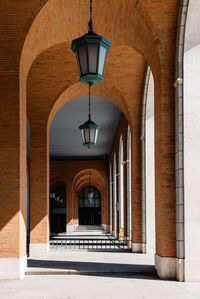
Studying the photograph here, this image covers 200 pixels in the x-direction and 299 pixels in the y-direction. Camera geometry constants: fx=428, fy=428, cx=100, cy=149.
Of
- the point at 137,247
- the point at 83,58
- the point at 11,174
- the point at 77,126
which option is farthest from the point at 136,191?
the point at 83,58

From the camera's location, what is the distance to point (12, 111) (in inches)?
402

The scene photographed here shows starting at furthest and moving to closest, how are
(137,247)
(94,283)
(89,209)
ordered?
(89,209) → (137,247) → (94,283)

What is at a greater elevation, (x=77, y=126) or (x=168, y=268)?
(x=77, y=126)

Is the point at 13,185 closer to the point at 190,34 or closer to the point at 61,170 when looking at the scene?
the point at 190,34

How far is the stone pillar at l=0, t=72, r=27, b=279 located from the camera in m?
9.86

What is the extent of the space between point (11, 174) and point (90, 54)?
5097 mm

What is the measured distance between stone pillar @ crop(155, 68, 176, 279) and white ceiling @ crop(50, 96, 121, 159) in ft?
29.7

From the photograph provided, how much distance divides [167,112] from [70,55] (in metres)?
5.71

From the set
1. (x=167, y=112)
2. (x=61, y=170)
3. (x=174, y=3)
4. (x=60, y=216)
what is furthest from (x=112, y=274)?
(x=60, y=216)

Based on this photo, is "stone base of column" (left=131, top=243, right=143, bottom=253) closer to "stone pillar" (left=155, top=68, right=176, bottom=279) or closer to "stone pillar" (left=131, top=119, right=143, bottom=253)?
"stone pillar" (left=131, top=119, right=143, bottom=253)

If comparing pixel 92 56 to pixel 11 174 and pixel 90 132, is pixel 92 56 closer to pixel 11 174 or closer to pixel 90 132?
pixel 11 174

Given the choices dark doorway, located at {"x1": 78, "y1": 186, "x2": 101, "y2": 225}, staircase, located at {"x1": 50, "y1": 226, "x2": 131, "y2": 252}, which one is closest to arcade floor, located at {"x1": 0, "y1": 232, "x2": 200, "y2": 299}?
staircase, located at {"x1": 50, "y1": 226, "x2": 131, "y2": 252}

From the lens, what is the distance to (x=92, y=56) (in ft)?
18.7

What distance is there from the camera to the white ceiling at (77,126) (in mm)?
20906
